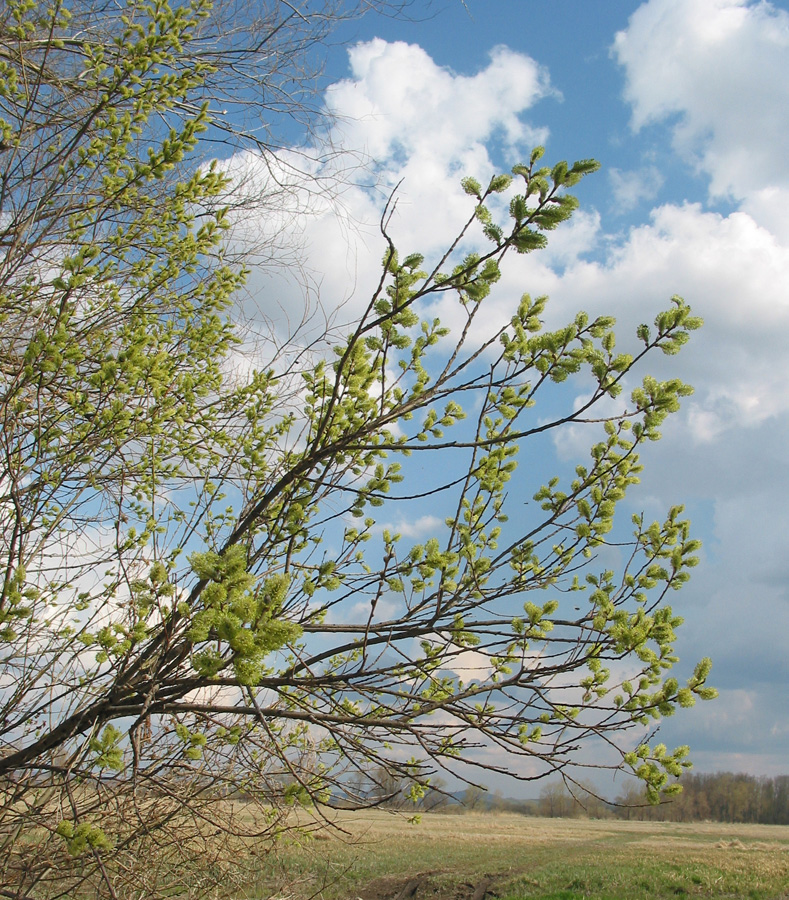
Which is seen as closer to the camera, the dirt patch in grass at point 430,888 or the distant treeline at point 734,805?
the dirt patch in grass at point 430,888

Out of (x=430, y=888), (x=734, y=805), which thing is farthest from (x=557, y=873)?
(x=734, y=805)

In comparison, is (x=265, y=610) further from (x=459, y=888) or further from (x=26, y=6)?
(x=459, y=888)

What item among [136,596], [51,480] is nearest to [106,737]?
[136,596]

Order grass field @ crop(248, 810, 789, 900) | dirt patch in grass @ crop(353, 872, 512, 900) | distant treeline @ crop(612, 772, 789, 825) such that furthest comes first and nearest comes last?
1. distant treeline @ crop(612, 772, 789, 825)
2. dirt patch in grass @ crop(353, 872, 512, 900)
3. grass field @ crop(248, 810, 789, 900)

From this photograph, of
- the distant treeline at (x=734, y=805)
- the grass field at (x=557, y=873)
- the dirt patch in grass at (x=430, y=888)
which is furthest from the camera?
the distant treeline at (x=734, y=805)

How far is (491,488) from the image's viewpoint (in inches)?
119

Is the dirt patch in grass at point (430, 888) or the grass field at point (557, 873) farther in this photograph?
the dirt patch in grass at point (430, 888)

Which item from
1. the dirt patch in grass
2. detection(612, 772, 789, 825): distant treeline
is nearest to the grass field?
the dirt patch in grass

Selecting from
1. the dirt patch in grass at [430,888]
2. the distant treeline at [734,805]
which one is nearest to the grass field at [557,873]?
the dirt patch in grass at [430,888]

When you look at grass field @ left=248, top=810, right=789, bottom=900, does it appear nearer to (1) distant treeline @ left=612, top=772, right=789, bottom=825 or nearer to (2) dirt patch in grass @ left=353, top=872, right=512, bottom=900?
(2) dirt patch in grass @ left=353, top=872, right=512, bottom=900

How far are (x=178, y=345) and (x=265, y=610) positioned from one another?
3218mm

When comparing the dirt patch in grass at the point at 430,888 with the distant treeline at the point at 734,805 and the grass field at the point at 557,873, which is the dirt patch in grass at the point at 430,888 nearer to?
the grass field at the point at 557,873

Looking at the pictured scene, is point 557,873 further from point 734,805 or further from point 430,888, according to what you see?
point 734,805

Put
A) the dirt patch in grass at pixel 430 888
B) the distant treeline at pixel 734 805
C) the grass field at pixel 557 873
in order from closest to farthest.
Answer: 1. the grass field at pixel 557 873
2. the dirt patch in grass at pixel 430 888
3. the distant treeline at pixel 734 805
